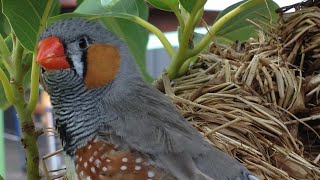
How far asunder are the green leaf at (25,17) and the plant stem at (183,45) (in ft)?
0.58

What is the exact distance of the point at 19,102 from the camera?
69 centimetres

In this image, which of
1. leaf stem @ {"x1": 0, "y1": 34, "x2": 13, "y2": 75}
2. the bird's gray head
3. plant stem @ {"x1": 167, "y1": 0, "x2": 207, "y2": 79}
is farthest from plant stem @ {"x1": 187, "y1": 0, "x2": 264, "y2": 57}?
leaf stem @ {"x1": 0, "y1": 34, "x2": 13, "y2": 75}

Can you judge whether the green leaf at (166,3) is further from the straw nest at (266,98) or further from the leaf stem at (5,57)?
the leaf stem at (5,57)

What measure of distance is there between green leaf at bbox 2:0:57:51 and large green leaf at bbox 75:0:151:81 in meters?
0.10

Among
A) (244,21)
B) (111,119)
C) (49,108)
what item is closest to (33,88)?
(111,119)

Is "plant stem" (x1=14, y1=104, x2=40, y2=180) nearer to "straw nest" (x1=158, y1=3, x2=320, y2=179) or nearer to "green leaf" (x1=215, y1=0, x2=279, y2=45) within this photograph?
"straw nest" (x1=158, y1=3, x2=320, y2=179)

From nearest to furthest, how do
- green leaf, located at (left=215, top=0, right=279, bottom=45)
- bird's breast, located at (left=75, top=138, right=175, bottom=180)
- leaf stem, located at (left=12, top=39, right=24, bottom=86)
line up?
bird's breast, located at (left=75, top=138, right=175, bottom=180) → leaf stem, located at (left=12, top=39, right=24, bottom=86) → green leaf, located at (left=215, top=0, right=279, bottom=45)

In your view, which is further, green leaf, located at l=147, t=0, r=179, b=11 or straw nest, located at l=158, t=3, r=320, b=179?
green leaf, located at l=147, t=0, r=179, b=11

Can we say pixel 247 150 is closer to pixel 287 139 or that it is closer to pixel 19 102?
pixel 287 139

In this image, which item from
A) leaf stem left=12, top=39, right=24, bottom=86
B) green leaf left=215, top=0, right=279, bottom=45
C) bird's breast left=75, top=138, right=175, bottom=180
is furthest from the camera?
green leaf left=215, top=0, right=279, bottom=45

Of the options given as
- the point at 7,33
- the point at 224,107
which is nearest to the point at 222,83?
the point at 224,107

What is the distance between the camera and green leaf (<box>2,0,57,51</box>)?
2.18ft

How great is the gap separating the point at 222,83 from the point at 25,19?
0.79 feet

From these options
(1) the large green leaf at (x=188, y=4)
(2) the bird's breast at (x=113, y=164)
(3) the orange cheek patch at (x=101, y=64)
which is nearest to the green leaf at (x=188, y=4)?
(1) the large green leaf at (x=188, y=4)
